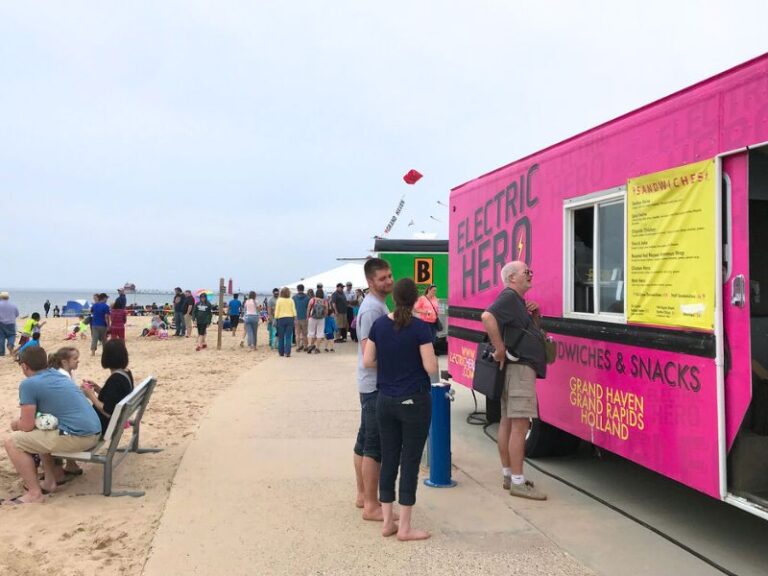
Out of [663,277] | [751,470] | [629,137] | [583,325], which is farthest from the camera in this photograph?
[583,325]

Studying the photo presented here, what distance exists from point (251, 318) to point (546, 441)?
11.4 metres

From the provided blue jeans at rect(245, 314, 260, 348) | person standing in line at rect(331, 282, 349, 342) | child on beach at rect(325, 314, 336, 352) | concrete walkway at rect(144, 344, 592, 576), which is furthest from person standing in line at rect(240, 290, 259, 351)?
concrete walkway at rect(144, 344, 592, 576)

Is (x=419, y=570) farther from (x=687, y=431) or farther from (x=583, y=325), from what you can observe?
(x=583, y=325)

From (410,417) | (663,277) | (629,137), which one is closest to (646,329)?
(663,277)

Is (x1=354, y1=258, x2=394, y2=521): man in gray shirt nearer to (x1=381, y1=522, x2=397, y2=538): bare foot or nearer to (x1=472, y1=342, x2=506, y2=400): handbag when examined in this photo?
(x1=381, y1=522, x2=397, y2=538): bare foot

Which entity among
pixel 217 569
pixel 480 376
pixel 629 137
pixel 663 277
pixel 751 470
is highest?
pixel 629 137

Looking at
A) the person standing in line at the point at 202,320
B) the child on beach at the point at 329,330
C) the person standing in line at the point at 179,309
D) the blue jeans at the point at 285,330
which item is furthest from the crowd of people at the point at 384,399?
the person standing in line at the point at 179,309

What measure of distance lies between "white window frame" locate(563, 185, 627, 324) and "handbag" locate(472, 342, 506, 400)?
67 centimetres

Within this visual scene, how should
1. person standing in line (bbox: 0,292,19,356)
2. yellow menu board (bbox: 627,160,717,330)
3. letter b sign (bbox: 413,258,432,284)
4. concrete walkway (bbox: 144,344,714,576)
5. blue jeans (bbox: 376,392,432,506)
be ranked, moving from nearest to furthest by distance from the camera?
yellow menu board (bbox: 627,160,717,330) → concrete walkway (bbox: 144,344,714,576) → blue jeans (bbox: 376,392,432,506) → letter b sign (bbox: 413,258,432,284) → person standing in line (bbox: 0,292,19,356)

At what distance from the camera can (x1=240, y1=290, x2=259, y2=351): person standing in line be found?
16.0m

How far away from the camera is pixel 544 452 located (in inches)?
234

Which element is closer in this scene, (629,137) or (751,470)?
(751,470)

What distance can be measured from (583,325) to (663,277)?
932 mm

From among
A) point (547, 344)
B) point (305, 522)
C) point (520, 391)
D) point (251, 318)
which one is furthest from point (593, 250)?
point (251, 318)
